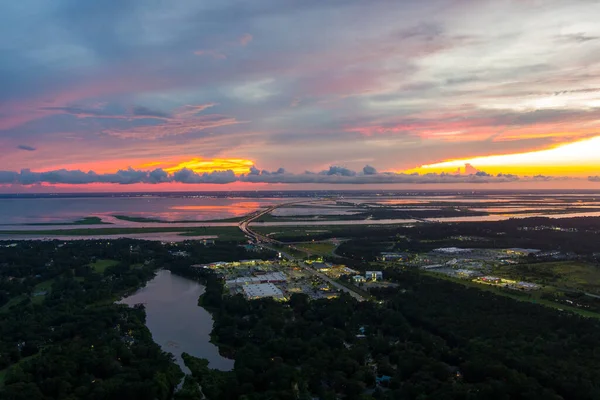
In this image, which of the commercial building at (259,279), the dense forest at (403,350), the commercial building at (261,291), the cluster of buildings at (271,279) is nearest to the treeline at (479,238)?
the cluster of buildings at (271,279)

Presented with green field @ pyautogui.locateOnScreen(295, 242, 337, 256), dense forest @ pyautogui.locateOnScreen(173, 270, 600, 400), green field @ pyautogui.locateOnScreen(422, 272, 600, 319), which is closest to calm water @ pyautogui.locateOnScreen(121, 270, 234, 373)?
dense forest @ pyautogui.locateOnScreen(173, 270, 600, 400)

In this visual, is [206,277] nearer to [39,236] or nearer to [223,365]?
[223,365]

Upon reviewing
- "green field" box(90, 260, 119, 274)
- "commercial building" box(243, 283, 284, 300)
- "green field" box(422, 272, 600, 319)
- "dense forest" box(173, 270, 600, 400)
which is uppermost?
"green field" box(90, 260, 119, 274)

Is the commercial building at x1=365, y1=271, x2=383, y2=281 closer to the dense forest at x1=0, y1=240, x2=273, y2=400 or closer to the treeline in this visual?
the treeline

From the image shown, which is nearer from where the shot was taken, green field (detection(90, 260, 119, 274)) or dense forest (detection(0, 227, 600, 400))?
dense forest (detection(0, 227, 600, 400))

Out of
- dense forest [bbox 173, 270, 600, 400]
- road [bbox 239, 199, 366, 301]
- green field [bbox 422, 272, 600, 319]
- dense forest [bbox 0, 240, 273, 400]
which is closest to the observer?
dense forest [bbox 173, 270, 600, 400]

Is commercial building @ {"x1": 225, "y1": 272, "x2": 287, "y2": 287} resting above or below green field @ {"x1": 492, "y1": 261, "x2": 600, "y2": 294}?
above

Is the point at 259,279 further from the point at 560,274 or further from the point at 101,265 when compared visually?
the point at 560,274
